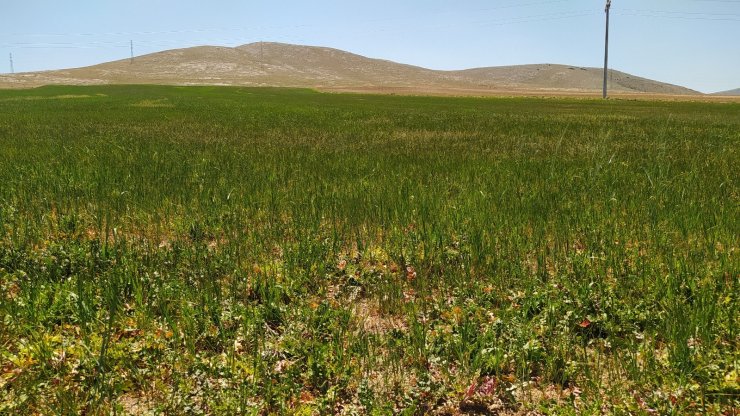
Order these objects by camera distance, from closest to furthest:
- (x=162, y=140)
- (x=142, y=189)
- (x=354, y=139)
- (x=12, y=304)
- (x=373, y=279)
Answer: (x=12, y=304) < (x=373, y=279) < (x=142, y=189) < (x=162, y=140) < (x=354, y=139)

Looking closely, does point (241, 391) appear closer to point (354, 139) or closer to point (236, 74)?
point (354, 139)

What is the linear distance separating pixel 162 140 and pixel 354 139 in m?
5.99

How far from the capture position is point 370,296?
4656 millimetres

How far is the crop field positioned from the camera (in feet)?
10.2

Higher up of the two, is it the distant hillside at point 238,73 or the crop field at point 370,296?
the distant hillside at point 238,73

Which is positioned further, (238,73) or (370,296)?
(238,73)

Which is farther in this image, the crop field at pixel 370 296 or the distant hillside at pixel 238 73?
the distant hillside at pixel 238 73

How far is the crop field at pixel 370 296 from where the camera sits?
3.12 meters

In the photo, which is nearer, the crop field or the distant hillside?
the crop field

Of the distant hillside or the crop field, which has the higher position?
the distant hillside

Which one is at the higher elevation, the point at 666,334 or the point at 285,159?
the point at 285,159

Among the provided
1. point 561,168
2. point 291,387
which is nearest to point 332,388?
point 291,387

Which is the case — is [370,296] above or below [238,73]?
below

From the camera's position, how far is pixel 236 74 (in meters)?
157
